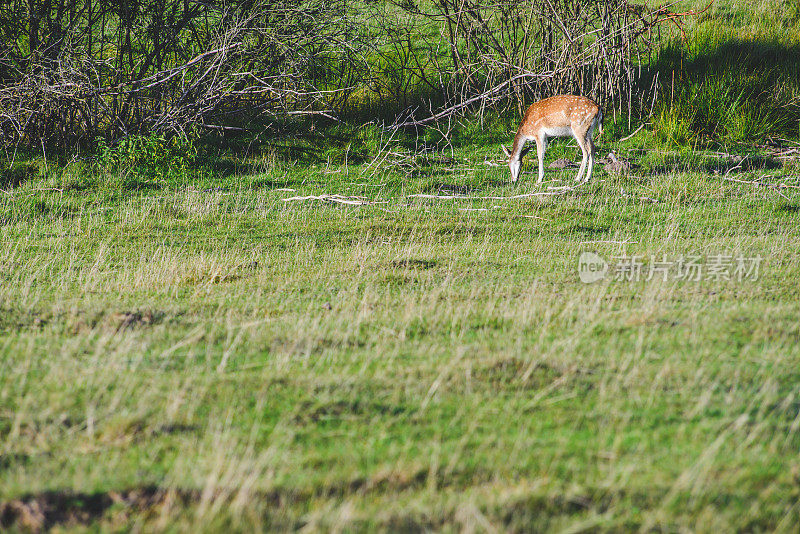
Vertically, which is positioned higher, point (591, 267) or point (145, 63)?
point (145, 63)

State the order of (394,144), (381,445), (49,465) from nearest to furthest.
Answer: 1. (49,465)
2. (381,445)
3. (394,144)

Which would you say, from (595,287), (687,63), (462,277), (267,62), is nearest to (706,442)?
(595,287)

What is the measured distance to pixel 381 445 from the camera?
11.8 ft

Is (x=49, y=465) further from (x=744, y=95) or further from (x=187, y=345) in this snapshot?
(x=744, y=95)

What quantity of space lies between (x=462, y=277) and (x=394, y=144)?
7.31 metres

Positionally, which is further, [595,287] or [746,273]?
[746,273]

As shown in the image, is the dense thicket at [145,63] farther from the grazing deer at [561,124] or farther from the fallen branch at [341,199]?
the grazing deer at [561,124]

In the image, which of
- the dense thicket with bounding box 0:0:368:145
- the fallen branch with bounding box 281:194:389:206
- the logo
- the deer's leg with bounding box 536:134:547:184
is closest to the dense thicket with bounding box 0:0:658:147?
the dense thicket with bounding box 0:0:368:145

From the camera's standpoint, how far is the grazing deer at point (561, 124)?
37.6ft

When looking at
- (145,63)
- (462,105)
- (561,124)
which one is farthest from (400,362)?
(145,63)

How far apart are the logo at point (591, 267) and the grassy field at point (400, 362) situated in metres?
0.11

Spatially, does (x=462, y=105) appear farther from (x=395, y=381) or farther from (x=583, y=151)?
(x=395, y=381)

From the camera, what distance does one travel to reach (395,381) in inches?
170

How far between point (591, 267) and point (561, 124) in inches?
189
